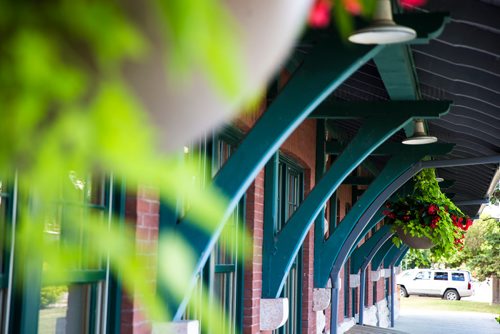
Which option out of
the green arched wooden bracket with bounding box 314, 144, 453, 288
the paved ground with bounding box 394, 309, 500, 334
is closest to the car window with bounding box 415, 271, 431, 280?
the paved ground with bounding box 394, 309, 500, 334

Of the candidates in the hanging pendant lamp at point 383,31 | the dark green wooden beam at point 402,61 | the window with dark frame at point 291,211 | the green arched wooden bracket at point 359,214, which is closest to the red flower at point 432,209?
the green arched wooden bracket at point 359,214

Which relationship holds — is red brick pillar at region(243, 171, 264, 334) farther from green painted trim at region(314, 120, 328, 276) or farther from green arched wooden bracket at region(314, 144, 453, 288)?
green painted trim at region(314, 120, 328, 276)

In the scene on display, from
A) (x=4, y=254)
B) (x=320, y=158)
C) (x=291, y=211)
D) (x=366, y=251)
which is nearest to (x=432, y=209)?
(x=320, y=158)

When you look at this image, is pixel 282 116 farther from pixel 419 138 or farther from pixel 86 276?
pixel 419 138

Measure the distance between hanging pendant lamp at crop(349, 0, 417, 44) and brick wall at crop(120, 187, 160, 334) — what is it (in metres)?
1.25

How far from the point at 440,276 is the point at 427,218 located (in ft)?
90.4

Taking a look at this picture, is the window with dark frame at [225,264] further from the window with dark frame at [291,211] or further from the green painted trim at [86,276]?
the window with dark frame at [291,211]

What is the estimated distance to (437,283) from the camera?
118 ft

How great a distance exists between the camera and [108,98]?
64 cm

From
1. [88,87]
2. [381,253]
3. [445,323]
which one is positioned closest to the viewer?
[88,87]

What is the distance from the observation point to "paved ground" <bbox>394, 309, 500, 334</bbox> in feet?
59.6

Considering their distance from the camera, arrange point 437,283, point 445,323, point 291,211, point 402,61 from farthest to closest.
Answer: point 437,283 < point 445,323 < point 291,211 < point 402,61

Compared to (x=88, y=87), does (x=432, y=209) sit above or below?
above

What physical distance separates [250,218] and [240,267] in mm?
392
